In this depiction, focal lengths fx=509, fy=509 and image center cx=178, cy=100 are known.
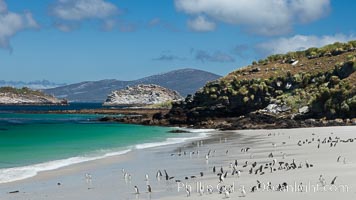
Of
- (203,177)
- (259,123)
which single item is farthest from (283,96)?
(203,177)

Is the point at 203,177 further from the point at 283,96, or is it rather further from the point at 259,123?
the point at 283,96

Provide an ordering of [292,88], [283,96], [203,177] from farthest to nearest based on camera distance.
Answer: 1. [292,88]
2. [283,96]
3. [203,177]

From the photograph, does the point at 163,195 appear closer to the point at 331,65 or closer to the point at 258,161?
the point at 258,161

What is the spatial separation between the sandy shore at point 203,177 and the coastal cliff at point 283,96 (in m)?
28.1

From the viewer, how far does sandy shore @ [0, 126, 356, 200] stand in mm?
17531

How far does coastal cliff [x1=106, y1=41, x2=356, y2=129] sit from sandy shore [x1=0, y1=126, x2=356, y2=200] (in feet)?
92.2

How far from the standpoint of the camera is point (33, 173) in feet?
90.2

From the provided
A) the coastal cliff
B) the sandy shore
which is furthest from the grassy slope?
the sandy shore

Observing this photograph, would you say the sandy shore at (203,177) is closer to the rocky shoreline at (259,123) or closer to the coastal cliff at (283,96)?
the rocky shoreline at (259,123)

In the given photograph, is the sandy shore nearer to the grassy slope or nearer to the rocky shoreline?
the rocky shoreline

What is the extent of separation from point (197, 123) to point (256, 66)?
2569cm

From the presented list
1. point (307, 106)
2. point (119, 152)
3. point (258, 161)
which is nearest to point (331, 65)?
point (307, 106)

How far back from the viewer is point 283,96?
74438 millimetres

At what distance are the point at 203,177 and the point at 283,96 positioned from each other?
5338cm
